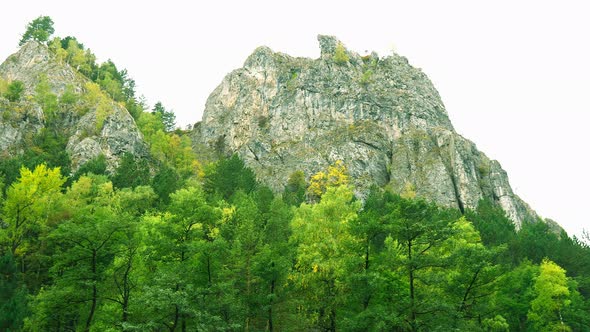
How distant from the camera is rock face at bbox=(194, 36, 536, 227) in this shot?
98188 mm

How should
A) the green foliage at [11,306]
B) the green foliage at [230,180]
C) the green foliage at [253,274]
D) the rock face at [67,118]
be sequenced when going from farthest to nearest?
the rock face at [67,118] → the green foliage at [230,180] → the green foliage at [253,274] → the green foliage at [11,306]

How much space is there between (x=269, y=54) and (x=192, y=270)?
110913 millimetres

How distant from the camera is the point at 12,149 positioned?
76688mm

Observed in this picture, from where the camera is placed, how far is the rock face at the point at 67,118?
7912cm

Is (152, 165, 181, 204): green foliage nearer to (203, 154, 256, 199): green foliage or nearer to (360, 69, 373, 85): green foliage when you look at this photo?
(203, 154, 256, 199): green foliage

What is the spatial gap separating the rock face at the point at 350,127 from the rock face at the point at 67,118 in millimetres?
29416

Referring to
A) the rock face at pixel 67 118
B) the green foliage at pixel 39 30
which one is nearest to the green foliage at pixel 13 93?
the rock face at pixel 67 118

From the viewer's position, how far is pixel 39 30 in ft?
367

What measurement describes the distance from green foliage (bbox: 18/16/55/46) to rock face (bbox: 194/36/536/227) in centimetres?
4481

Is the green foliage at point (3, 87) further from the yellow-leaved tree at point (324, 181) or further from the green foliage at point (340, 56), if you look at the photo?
the green foliage at point (340, 56)

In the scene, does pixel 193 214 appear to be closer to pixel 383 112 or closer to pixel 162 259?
pixel 162 259

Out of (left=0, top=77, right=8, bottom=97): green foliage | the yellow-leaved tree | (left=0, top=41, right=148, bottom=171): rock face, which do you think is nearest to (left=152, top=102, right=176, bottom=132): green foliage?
(left=0, top=41, right=148, bottom=171): rock face

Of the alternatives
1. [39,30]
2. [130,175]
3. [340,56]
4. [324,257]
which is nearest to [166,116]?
[39,30]

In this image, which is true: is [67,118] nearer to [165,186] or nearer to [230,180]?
[230,180]
